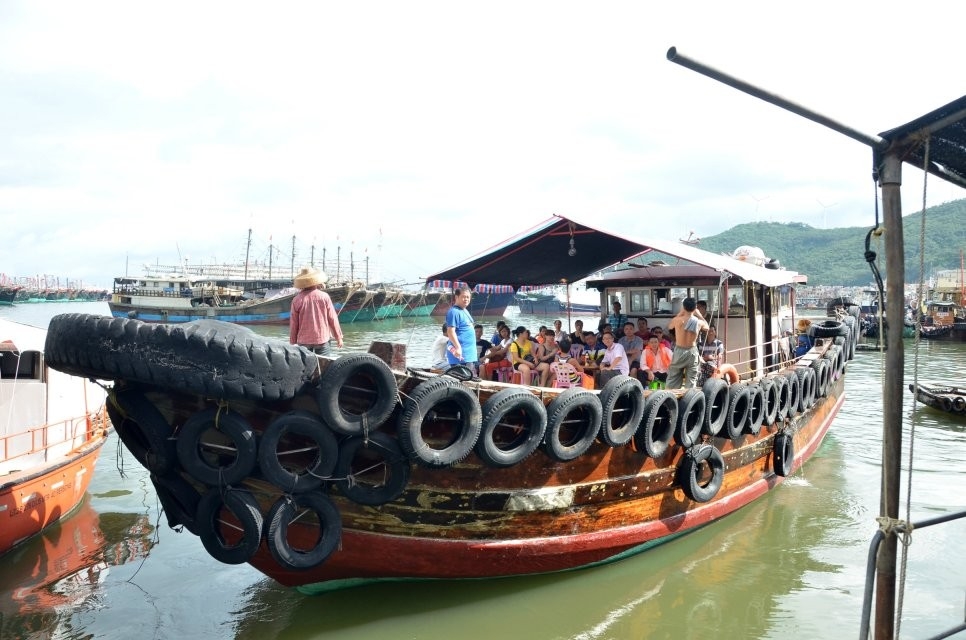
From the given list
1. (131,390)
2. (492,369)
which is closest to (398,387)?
(131,390)

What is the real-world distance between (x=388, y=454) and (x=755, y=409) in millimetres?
4376

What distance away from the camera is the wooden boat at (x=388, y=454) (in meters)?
4.23

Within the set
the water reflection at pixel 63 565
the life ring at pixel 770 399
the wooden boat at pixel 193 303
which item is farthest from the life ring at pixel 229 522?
the wooden boat at pixel 193 303

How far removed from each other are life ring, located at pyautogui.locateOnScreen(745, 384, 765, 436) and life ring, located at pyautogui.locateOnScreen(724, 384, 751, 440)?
53 millimetres

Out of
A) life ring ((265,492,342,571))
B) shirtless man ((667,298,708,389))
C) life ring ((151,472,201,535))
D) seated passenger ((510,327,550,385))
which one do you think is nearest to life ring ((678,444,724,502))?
shirtless man ((667,298,708,389))

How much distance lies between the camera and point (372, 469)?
191 inches

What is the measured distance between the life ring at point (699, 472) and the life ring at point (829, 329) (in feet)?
23.2

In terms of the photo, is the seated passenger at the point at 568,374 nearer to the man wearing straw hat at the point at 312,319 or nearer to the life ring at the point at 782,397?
the life ring at the point at 782,397

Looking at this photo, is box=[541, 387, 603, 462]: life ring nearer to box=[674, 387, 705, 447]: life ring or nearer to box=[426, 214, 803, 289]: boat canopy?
box=[674, 387, 705, 447]: life ring

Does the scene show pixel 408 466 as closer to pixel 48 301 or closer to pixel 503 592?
pixel 503 592

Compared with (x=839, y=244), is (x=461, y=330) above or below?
below

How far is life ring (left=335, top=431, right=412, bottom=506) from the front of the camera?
15.1 feet

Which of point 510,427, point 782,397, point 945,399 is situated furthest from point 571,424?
point 945,399

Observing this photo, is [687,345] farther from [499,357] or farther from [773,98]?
[773,98]
